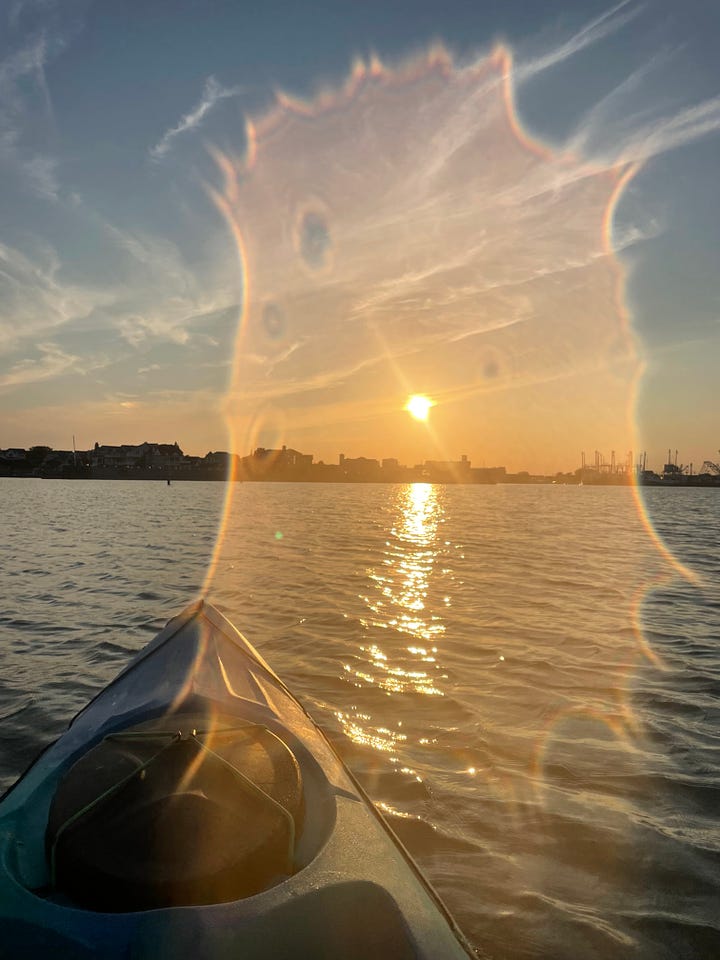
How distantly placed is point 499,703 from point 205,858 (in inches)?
217

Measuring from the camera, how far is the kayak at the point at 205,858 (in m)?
2.67

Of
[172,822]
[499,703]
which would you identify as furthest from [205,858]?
[499,703]

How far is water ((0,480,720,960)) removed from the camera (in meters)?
4.28

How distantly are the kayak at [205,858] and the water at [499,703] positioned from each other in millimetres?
1274

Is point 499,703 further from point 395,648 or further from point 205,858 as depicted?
point 205,858

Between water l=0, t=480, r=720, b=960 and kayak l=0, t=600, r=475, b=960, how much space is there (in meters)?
1.27

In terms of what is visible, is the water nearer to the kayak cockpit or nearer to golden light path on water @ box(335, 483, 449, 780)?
golden light path on water @ box(335, 483, 449, 780)

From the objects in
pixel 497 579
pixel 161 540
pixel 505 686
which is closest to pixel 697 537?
pixel 497 579

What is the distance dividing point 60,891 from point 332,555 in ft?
66.0

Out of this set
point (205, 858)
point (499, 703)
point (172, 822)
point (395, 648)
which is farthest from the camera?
point (395, 648)

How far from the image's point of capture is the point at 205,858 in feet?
9.95

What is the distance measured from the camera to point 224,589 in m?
16.2

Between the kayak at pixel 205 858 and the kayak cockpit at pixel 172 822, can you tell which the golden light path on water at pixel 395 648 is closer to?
the kayak at pixel 205 858

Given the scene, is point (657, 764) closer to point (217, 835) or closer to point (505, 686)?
point (505, 686)
